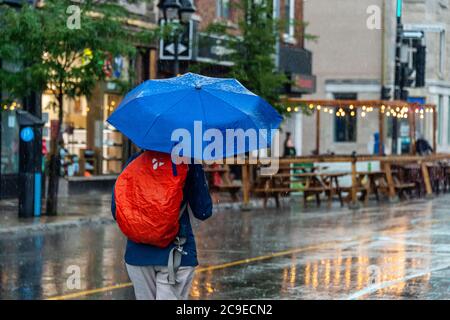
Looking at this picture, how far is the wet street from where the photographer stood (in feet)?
39.6

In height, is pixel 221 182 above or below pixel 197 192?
below

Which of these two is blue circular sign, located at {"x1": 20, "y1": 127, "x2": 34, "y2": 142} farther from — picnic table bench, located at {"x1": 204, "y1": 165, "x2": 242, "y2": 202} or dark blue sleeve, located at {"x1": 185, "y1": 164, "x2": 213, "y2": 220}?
dark blue sleeve, located at {"x1": 185, "y1": 164, "x2": 213, "y2": 220}

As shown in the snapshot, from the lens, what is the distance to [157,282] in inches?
278

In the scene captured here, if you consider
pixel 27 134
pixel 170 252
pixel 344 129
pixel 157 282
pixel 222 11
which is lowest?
pixel 157 282

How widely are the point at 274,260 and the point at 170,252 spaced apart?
8.09 metres

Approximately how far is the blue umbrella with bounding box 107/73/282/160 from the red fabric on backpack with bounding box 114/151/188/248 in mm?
156

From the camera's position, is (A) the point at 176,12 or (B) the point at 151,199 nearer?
(B) the point at 151,199

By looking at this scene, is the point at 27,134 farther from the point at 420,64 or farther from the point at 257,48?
the point at 420,64

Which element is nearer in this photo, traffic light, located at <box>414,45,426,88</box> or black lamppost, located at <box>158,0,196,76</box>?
black lamppost, located at <box>158,0,196,76</box>

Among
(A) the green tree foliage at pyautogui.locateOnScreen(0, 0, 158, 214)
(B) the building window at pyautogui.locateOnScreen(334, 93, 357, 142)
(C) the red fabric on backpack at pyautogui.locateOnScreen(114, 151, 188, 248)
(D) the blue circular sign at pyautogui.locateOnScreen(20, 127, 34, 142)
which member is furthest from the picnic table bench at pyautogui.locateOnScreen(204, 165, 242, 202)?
(B) the building window at pyautogui.locateOnScreen(334, 93, 357, 142)

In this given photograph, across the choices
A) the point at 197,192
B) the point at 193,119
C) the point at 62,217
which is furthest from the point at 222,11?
the point at 193,119
